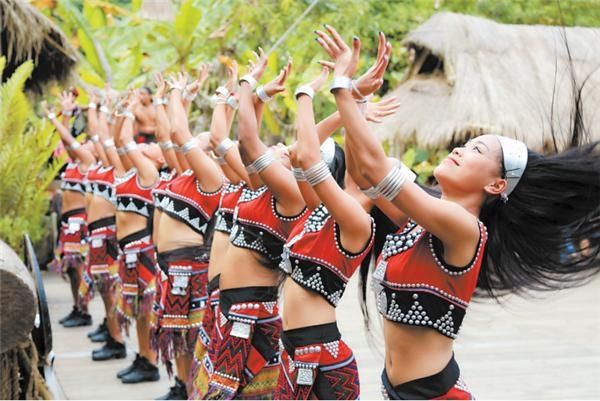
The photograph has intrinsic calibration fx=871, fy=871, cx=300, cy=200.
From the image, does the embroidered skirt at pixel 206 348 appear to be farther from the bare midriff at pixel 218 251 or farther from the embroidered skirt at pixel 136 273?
the embroidered skirt at pixel 136 273

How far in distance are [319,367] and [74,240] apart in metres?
5.90

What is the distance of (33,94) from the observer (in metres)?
10.2

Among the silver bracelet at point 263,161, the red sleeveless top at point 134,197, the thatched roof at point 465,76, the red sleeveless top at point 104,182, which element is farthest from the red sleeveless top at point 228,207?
the thatched roof at point 465,76

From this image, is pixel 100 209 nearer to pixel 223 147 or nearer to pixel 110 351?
pixel 110 351

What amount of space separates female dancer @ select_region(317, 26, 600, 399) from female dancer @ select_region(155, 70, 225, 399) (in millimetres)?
2569

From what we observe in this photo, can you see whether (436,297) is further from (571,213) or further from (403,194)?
(571,213)

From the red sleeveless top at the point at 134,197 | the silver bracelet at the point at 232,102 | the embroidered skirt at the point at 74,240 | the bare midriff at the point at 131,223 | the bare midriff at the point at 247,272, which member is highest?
the silver bracelet at the point at 232,102

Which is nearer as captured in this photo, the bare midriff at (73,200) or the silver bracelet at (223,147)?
the silver bracelet at (223,147)

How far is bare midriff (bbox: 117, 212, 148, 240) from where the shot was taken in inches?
269

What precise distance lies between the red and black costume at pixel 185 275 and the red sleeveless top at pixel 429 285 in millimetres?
2711

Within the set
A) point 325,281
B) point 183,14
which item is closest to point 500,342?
point 325,281

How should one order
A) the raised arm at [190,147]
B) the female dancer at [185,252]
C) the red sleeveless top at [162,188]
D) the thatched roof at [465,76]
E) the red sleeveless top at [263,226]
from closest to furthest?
the red sleeveless top at [263,226] → the raised arm at [190,147] → the female dancer at [185,252] → the red sleeveless top at [162,188] → the thatched roof at [465,76]

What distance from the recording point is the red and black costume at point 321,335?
11.9ft

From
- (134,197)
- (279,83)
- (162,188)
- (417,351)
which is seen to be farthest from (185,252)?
(417,351)
